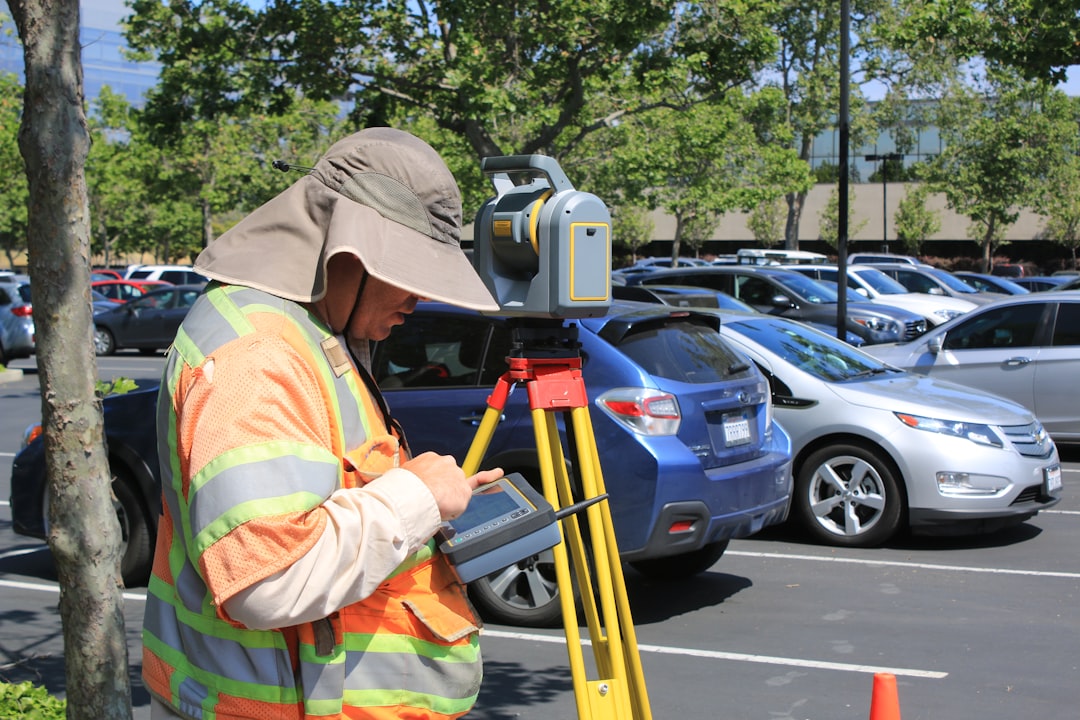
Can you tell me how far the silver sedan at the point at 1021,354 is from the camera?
11.1m

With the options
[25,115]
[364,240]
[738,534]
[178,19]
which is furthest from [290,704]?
[178,19]

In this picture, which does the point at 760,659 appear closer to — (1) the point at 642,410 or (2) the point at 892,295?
(1) the point at 642,410

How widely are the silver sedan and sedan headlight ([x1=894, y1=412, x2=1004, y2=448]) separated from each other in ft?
12.6

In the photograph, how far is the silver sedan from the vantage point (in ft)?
36.4

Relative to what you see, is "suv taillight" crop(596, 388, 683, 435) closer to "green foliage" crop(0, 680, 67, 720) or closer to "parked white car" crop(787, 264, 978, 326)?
"green foliage" crop(0, 680, 67, 720)

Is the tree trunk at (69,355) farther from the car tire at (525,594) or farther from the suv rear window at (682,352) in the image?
the suv rear window at (682,352)

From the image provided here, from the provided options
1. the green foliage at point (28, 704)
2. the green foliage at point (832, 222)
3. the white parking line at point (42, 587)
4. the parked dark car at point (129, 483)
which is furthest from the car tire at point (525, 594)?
the green foliage at point (832, 222)

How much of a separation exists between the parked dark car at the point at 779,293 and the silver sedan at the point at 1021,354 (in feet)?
17.3

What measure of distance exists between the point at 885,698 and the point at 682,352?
3140mm

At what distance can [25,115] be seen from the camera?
2898 millimetres

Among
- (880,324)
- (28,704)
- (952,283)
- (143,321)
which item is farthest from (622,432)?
(952,283)

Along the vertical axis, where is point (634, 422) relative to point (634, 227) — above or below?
below

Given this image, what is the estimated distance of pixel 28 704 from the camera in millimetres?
3932

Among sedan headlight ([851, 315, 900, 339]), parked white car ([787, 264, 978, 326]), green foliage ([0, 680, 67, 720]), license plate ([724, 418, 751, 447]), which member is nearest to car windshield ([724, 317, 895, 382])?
license plate ([724, 418, 751, 447])
